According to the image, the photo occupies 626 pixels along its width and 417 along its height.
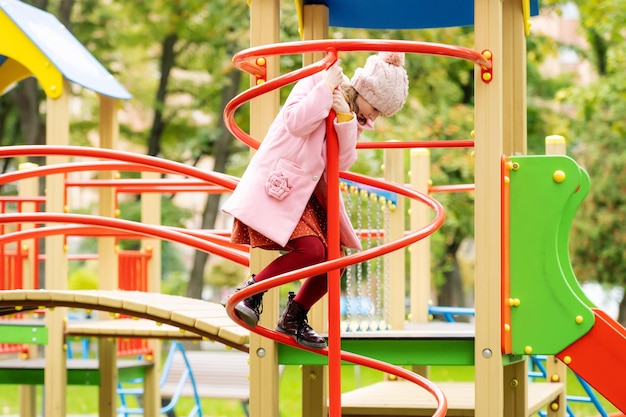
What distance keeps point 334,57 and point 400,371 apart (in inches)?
55.5

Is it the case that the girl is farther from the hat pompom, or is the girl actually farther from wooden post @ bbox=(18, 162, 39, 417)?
wooden post @ bbox=(18, 162, 39, 417)

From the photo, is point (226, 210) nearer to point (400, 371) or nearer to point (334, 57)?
point (334, 57)

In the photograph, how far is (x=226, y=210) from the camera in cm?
422

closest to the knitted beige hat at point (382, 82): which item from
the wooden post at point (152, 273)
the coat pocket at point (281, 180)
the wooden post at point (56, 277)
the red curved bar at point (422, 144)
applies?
the coat pocket at point (281, 180)

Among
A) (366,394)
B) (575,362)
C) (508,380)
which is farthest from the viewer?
(366,394)

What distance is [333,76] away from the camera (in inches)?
160

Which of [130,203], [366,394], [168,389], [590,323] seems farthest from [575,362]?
[130,203]

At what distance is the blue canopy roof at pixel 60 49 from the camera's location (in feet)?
26.9

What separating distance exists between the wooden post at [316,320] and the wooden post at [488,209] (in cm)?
118

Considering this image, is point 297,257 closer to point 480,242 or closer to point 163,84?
point 480,242

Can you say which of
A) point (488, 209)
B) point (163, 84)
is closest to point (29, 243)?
point (488, 209)

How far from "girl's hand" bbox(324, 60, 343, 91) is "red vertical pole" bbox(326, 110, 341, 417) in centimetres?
11

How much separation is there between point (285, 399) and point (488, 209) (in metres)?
11.3

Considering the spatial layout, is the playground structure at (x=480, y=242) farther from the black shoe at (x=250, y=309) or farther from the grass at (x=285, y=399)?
the grass at (x=285, y=399)
